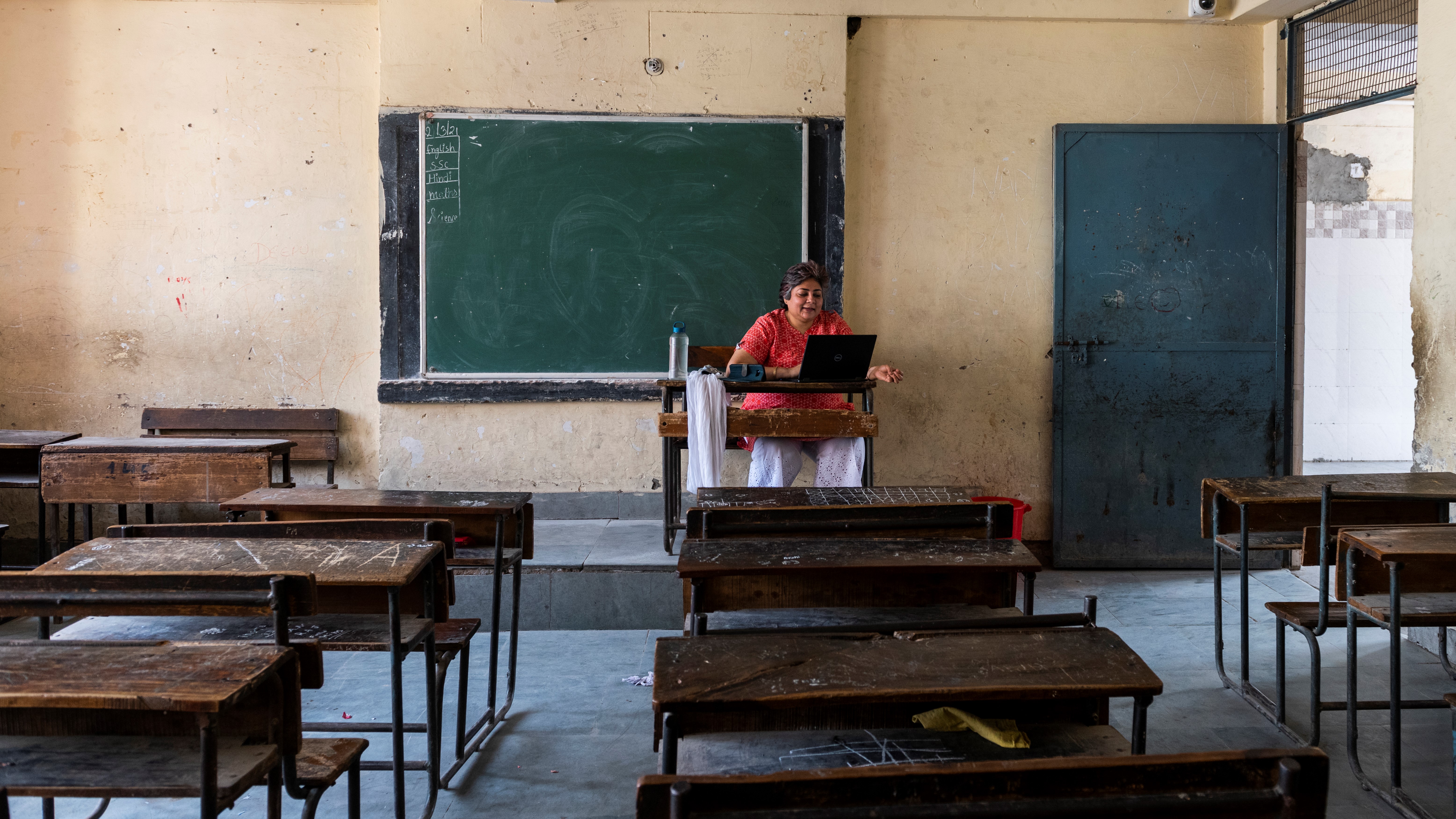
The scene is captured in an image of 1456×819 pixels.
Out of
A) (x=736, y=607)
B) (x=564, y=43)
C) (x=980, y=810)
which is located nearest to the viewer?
(x=980, y=810)

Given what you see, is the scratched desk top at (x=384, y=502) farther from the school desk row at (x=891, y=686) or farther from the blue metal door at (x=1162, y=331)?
the blue metal door at (x=1162, y=331)

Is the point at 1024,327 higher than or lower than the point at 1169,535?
higher

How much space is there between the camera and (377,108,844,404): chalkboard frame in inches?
175

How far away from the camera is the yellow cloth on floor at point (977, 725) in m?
1.41

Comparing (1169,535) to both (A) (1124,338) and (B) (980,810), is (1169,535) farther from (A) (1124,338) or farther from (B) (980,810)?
(B) (980,810)

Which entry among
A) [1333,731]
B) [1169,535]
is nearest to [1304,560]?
[1333,731]

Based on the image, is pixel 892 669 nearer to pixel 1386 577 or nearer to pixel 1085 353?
pixel 1386 577

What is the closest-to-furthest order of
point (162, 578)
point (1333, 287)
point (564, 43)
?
point (162, 578)
point (564, 43)
point (1333, 287)

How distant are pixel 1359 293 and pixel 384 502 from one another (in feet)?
24.4

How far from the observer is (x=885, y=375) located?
3824 mm

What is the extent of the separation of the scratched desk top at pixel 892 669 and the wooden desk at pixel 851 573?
0.91 ft

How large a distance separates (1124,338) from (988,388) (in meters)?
0.66

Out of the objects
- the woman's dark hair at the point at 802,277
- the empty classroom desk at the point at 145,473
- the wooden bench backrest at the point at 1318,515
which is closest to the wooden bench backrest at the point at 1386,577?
Answer: the wooden bench backrest at the point at 1318,515

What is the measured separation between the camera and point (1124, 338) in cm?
459
